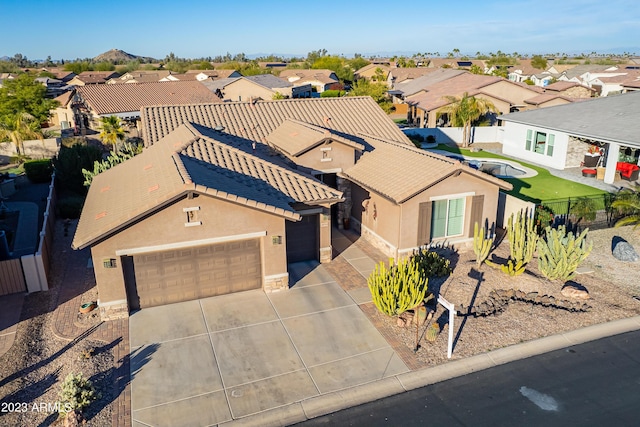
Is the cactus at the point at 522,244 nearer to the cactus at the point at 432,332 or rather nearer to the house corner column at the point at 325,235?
the cactus at the point at 432,332

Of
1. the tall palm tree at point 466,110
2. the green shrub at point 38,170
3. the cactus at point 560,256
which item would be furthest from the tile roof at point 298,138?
the tall palm tree at point 466,110

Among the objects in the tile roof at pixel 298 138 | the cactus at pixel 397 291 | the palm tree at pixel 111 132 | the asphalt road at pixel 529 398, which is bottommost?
the asphalt road at pixel 529 398

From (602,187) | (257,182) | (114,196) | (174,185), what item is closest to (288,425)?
(174,185)

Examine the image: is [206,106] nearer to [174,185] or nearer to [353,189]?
[353,189]

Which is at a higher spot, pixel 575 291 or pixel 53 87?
pixel 53 87

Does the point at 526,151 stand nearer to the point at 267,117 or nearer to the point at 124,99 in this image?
the point at 267,117

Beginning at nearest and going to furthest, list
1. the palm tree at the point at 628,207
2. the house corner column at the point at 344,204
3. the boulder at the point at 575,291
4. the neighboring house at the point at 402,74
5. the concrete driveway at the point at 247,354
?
the concrete driveway at the point at 247,354 → the boulder at the point at 575,291 → the palm tree at the point at 628,207 → the house corner column at the point at 344,204 → the neighboring house at the point at 402,74

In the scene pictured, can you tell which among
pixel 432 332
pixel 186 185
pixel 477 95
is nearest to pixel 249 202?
pixel 186 185
